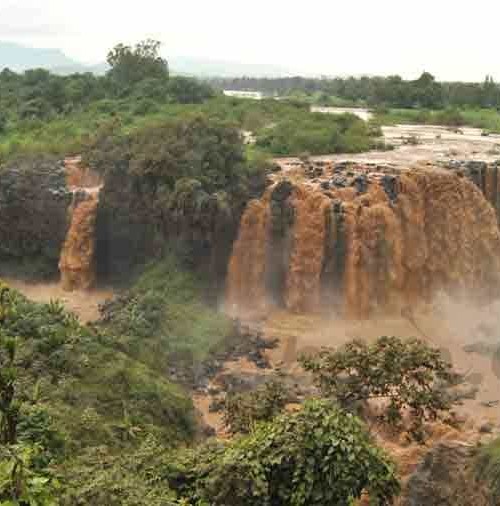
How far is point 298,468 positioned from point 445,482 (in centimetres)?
377

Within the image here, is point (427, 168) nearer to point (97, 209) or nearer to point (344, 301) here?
point (344, 301)

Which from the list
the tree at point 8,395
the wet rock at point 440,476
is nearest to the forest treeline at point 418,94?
the wet rock at point 440,476

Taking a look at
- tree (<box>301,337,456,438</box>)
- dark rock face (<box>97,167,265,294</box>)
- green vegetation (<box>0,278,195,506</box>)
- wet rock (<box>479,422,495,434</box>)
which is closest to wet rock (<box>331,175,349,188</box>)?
dark rock face (<box>97,167,265,294</box>)

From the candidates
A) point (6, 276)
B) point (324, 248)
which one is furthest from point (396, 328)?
point (6, 276)

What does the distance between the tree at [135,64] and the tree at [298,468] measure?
124 ft

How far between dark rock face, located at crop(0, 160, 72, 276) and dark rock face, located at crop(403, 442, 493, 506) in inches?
603

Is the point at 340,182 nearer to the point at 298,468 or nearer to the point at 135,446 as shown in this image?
the point at 135,446

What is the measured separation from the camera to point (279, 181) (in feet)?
75.7

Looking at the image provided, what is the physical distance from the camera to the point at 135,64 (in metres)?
45.1

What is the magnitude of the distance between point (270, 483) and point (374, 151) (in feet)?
73.0

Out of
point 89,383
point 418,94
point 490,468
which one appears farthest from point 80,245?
point 418,94

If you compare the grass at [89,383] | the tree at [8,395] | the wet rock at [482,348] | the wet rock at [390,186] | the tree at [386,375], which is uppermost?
the wet rock at [390,186]

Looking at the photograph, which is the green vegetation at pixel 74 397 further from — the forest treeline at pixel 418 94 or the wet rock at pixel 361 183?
the forest treeline at pixel 418 94

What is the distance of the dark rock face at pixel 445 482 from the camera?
9961mm
